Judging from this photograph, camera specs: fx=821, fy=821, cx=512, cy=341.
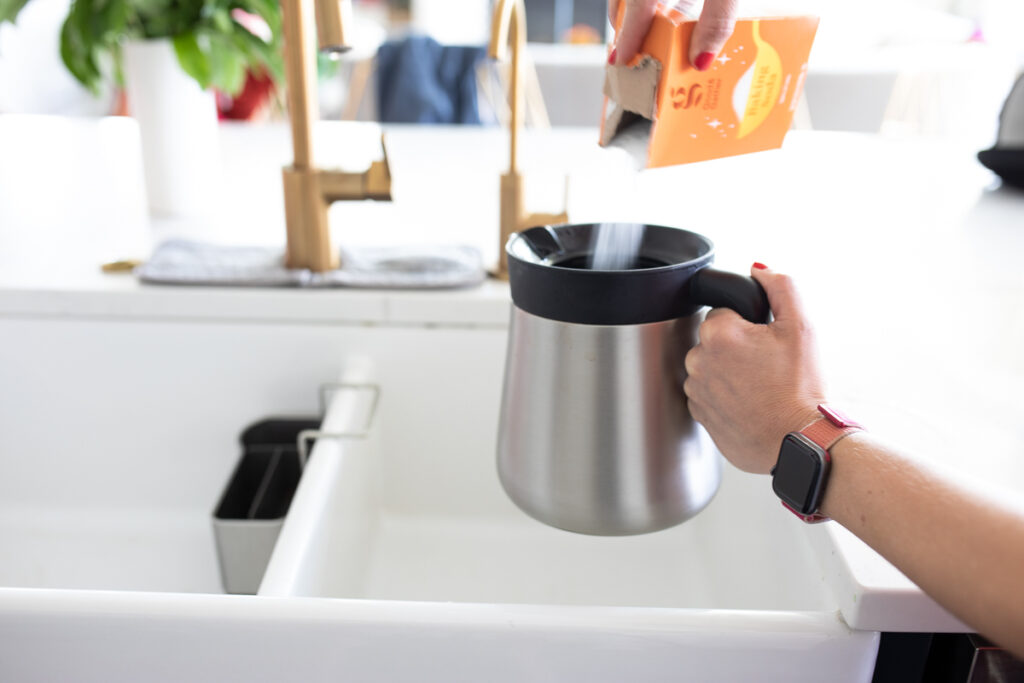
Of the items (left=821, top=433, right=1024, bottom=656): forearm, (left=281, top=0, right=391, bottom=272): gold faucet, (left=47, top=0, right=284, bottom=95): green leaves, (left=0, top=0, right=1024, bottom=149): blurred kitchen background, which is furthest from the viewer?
(left=0, top=0, right=1024, bottom=149): blurred kitchen background

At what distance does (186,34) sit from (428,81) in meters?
1.68

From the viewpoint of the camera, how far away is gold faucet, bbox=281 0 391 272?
0.70m

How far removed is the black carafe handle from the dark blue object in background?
2199 mm

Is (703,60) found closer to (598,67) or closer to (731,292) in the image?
(731,292)

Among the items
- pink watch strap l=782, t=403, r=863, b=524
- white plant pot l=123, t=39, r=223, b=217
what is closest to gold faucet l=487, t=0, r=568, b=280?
pink watch strap l=782, t=403, r=863, b=524

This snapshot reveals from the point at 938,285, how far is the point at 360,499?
60 cm

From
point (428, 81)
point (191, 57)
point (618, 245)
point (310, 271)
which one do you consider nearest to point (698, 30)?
point (618, 245)

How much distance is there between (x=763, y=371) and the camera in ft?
1.40

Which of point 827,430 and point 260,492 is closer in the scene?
point 827,430

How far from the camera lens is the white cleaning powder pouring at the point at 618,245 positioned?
0.48 metres

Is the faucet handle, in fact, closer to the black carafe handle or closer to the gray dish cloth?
the gray dish cloth

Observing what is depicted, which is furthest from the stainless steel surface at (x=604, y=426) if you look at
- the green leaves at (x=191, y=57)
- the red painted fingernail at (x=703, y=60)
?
the green leaves at (x=191, y=57)

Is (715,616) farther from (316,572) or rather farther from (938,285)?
(938,285)

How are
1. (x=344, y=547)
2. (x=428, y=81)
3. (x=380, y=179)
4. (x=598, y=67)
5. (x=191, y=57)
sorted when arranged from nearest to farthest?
(x=344, y=547)
(x=380, y=179)
(x=191, y=57)
(x=598, y=67)
(x=428, y=81)
